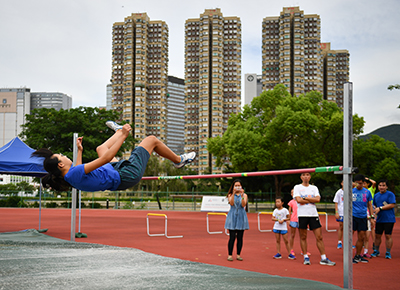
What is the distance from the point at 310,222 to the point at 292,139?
2249 cm

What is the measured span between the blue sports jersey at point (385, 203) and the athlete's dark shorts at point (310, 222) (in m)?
1.92

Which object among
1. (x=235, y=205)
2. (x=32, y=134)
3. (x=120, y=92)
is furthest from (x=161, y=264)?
(x=120, y=92)

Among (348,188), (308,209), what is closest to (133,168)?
(348,188)

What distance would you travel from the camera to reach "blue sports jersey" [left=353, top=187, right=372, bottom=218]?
24.6ft

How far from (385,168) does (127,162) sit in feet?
89.3

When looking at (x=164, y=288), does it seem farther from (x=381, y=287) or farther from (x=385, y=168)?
(x=385, y=168)

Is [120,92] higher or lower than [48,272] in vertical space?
higher

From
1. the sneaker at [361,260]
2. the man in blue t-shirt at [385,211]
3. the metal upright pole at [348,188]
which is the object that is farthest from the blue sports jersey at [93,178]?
the man in blue t-shirt at [385,211]

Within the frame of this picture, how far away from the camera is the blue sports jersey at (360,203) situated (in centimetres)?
750

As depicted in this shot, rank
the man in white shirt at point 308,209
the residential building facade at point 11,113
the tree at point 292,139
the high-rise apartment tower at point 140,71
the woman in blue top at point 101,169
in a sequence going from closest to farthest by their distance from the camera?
the woman in blue top at point 101,169
the man in white shirt at point 308,209
the tree at point 292,139
the high-rise apartment tower at point 140,71
the residential building facade at point 11,113

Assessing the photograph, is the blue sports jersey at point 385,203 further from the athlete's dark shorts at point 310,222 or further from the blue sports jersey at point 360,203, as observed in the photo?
the athlete's dark shorts at point 310,222

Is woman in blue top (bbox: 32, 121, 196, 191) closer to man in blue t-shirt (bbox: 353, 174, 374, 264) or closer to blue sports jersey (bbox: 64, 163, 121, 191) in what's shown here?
blue sports jersey (bbox: 64, 163, 121, 191)

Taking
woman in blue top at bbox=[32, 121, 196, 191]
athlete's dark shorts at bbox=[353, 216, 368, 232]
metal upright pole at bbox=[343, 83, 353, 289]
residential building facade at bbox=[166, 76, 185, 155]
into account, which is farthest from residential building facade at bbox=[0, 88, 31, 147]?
metal upright pole at bbox=[343, 83, 353, 289]

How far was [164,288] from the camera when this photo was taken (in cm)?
349
